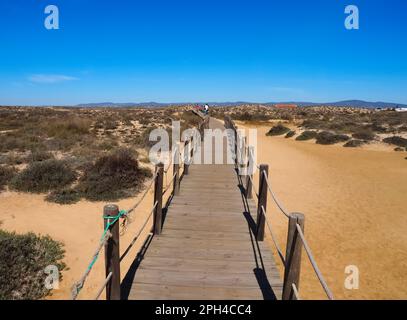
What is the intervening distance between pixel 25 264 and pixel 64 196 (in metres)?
4.02

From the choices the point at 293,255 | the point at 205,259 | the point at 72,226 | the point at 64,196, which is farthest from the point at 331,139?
the point at 293,255

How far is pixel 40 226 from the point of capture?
7371mm

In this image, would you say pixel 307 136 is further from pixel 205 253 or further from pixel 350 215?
pixel 205 253

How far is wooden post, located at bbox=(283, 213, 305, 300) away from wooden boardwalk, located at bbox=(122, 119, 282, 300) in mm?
478

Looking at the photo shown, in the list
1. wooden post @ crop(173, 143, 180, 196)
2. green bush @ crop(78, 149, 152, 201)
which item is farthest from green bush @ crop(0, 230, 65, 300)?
green bush @ crop(78, 149, 152, 201)

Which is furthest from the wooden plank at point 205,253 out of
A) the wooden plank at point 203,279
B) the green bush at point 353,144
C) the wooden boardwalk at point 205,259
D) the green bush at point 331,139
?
the green bush at point 331,139

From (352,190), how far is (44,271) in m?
10.7

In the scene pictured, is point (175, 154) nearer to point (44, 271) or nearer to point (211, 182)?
point (211, 182)

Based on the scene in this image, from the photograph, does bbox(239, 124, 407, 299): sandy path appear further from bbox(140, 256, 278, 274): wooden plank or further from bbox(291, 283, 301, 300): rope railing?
bbox(291, 283, 301, 300): rope railing

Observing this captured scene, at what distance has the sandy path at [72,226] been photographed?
569cm

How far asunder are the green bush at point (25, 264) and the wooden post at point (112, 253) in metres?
2.28

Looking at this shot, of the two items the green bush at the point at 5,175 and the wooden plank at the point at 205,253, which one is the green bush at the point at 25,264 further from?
the green bush at the point at 5,175
